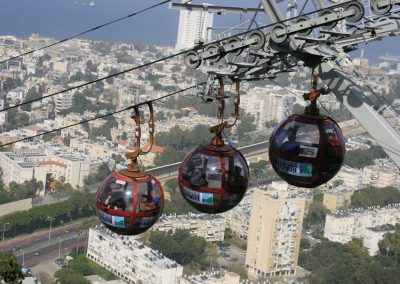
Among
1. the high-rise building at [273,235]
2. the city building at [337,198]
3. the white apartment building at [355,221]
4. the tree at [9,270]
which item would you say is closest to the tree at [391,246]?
the white apartment building at [355,221]

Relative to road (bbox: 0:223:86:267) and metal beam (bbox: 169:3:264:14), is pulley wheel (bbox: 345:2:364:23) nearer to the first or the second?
metal beam (bbox: 169:3:264:14)

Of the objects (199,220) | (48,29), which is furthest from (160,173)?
(48,29)

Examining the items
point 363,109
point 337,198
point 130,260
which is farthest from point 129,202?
point 337,198

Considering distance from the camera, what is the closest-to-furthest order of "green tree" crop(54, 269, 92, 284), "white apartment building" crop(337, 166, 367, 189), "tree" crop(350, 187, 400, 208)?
"green tree" crop(54, 269, 92, 284)
"tree" crop(350, 187, 400, 208)
"white apartment building" crop(337, 166, 367, 189)

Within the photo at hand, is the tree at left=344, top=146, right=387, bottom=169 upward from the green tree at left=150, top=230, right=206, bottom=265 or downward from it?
downward

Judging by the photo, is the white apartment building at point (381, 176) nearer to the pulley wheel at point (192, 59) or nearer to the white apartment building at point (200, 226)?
the white apartment building at point (200, 226)

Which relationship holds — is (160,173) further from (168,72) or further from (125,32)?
(125,32)

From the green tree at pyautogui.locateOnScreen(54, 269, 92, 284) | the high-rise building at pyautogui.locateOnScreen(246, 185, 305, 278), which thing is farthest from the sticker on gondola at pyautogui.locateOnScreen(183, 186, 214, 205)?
the high-rise building at pyautogui.locateOnScreen(246, 185, 305, 278)
